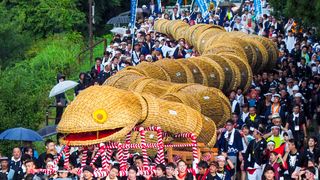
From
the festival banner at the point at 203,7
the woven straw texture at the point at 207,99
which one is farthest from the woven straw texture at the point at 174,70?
the festival banner at the point at 203,7

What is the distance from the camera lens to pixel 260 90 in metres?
28.5

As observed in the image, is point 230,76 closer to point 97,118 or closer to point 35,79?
point 97,118

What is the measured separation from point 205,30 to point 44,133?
14043mm

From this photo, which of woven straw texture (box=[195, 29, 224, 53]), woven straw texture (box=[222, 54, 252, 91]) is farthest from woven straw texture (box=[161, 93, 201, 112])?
woven straw texture (box=[195, 29, 224, 53])

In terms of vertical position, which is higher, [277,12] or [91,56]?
[277,12]

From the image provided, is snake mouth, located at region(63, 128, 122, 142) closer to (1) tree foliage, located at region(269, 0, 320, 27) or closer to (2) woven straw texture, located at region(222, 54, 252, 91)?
(1) tree foliage, located at region(269, 0, 320, 27)

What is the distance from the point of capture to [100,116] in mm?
19047

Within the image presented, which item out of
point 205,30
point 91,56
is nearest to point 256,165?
point 205,30

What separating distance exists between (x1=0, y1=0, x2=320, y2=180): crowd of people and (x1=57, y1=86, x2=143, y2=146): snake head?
0.53 metres

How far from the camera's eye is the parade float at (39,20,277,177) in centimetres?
1894

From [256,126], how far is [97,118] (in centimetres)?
490

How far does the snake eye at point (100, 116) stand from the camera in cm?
1898

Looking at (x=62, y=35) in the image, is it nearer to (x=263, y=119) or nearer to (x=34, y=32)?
(x=34, y=32)

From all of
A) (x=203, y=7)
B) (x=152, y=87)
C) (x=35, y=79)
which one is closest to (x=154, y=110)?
(x=152, y=87)
